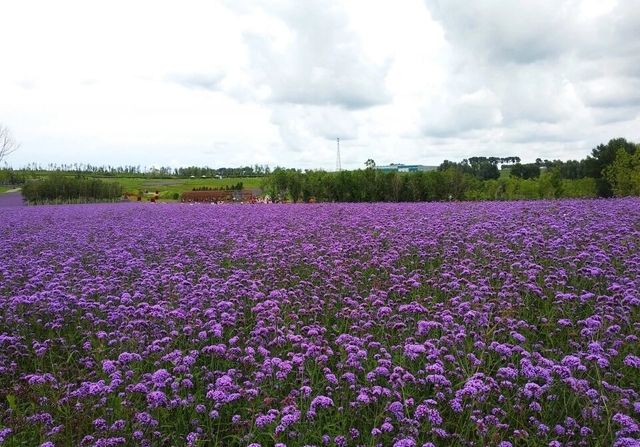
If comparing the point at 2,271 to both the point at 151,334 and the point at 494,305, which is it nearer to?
the point at 151,334

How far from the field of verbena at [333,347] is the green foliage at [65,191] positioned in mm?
38457

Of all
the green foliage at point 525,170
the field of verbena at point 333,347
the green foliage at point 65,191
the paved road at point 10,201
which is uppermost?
the green foliage at point 525,170

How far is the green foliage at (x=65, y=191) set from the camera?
43312 mm

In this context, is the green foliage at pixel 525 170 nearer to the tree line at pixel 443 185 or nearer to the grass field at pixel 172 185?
the tree line at pixel 443 185

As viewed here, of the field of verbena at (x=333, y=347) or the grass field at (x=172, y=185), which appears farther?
the grass field at (x=172, y=185)

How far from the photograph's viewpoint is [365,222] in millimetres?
13633

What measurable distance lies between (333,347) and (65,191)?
45091 mm

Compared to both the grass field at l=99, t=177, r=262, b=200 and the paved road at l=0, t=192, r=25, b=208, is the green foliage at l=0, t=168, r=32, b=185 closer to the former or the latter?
the grass field at l=99, t=177, r=262, b=200

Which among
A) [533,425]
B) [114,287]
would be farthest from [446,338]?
[114,287]

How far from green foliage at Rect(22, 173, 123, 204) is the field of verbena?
38457 millimetres

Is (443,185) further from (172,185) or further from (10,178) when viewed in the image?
(10,178)

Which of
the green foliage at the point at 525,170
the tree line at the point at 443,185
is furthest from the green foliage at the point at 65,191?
the green foliage at the point at 525,170

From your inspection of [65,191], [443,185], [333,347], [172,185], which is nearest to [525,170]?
[443,185]

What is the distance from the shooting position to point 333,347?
5.47 m
